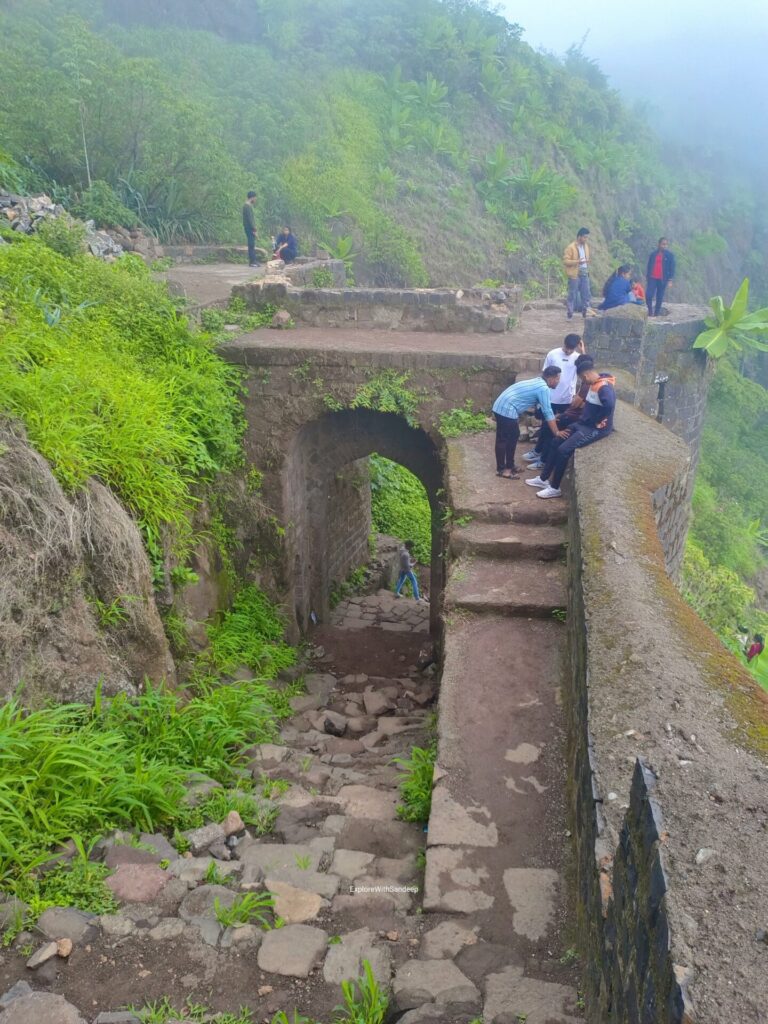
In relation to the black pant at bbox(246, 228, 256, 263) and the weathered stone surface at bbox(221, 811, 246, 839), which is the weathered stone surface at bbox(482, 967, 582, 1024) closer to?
the weathered stone surface at bbox(221, 811, 246, 839)

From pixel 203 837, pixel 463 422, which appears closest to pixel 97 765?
pixel 203 837

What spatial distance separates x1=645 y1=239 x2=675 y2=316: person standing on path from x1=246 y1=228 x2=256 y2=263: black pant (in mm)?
7558

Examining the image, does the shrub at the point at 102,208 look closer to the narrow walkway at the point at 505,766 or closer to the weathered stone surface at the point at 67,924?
the narrow walkway at the point at 505,766

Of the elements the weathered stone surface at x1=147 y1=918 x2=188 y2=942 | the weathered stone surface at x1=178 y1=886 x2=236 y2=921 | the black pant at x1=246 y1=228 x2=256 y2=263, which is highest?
the black pant at x1=246 y1=228 x2=256 y2=263

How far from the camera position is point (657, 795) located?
7.12 feet

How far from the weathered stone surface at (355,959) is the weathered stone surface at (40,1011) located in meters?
0.92

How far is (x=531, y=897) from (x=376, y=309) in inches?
306

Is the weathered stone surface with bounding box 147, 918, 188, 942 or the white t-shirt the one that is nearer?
the weathered stone surface with bounding box 147, 918, 188, 942

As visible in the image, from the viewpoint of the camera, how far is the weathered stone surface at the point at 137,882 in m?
3.26

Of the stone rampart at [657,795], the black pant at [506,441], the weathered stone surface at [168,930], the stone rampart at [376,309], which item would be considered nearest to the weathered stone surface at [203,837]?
the weathered stone surface at [168,930]

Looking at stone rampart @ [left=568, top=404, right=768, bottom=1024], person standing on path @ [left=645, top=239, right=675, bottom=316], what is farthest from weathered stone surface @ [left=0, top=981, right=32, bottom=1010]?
person standing on path @ [left=645, top=239, right=675, bottom=316]

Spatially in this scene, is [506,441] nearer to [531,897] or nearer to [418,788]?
[418,788]

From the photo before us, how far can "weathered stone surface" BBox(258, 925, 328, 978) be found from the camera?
9.73 feet

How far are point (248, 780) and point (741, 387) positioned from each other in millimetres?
26259
